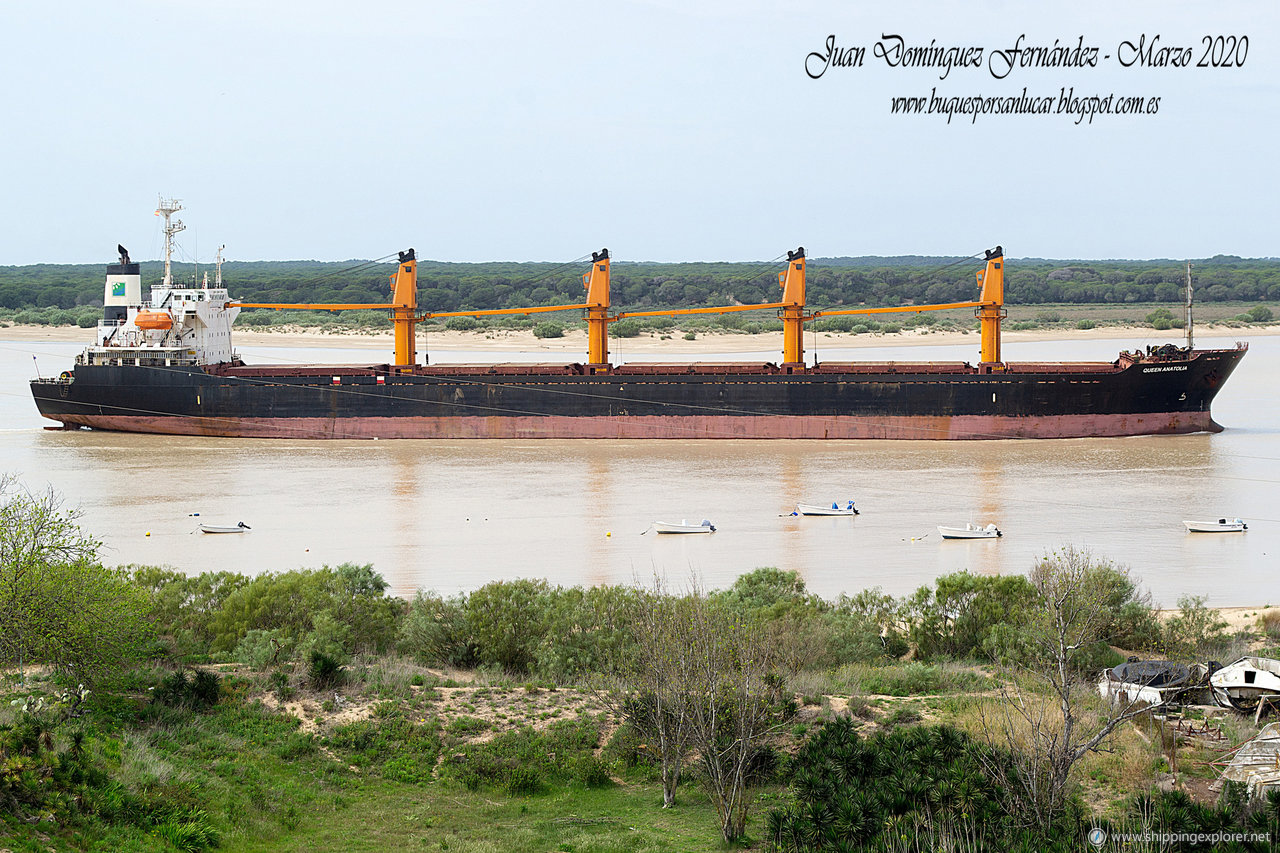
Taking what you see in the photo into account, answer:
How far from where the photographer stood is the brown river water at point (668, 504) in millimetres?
19109

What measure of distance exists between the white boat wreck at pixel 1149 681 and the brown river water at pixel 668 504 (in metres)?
6.14

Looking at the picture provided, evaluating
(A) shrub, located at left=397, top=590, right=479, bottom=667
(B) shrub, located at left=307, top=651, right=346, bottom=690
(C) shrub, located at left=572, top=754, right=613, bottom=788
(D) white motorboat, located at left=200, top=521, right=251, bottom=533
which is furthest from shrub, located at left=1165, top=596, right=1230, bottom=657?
(D) white motorboat, located at left=200, top=521, right=251, bottom=533

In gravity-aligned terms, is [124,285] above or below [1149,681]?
above

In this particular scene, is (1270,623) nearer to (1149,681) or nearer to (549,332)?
(1149,681)

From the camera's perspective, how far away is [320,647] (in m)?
12.4

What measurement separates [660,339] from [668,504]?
47.8 meters

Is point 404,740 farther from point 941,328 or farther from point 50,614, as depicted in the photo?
point 941,328

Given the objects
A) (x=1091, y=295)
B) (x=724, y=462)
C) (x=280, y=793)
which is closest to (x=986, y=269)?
(x=724, y=462)

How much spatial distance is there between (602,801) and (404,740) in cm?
209

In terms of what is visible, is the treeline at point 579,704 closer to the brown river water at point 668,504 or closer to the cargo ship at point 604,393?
the brown river water at point 668,504

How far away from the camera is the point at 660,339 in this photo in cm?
7138

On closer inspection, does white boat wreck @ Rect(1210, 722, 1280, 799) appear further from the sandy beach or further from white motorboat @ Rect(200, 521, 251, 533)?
the sandy beach

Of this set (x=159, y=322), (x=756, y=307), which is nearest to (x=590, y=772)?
(x=756, y=307)

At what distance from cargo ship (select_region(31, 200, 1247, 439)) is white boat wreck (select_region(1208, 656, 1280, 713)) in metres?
22.0
